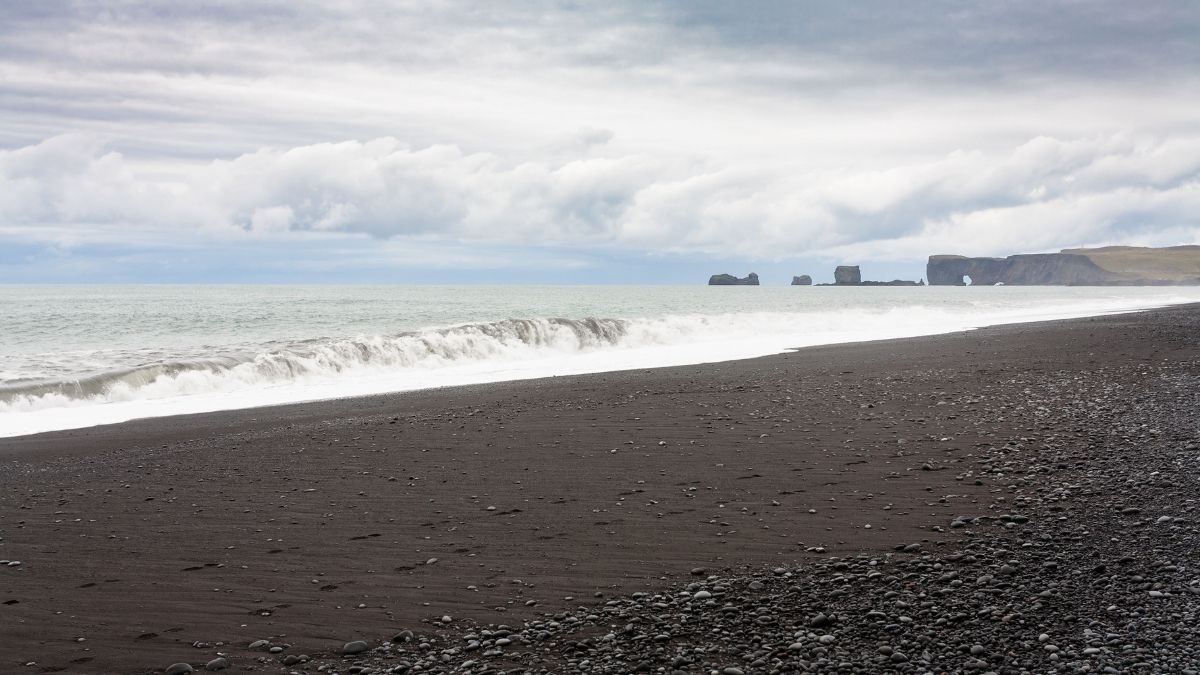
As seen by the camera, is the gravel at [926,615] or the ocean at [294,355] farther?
the ocean at [294,355]

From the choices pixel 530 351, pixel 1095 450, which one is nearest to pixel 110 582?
pixel 1095 450

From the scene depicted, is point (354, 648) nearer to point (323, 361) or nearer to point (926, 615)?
point (926, 615)

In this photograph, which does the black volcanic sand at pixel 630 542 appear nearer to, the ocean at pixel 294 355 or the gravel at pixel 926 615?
the gravel at pixel 926 615

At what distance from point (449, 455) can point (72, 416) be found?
366 inches

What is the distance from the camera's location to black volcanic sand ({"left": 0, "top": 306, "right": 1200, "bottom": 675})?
427 centimetres

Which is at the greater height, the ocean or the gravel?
the ocean

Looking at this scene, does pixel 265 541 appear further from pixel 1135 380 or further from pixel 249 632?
pixel 1135 380

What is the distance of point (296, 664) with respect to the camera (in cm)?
427

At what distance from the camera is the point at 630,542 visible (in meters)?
5.98

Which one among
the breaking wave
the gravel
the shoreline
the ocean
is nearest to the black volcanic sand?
the gravel

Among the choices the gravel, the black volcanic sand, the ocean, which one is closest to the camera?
the gravel

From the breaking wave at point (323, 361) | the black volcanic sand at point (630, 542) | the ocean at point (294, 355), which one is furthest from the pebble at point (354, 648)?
the breaking wave at point (323, 361)

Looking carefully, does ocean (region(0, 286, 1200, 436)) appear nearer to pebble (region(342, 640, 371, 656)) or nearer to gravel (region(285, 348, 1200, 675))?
pebble (region(342, 640, 371, 656))

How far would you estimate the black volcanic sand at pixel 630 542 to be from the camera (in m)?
4.27
